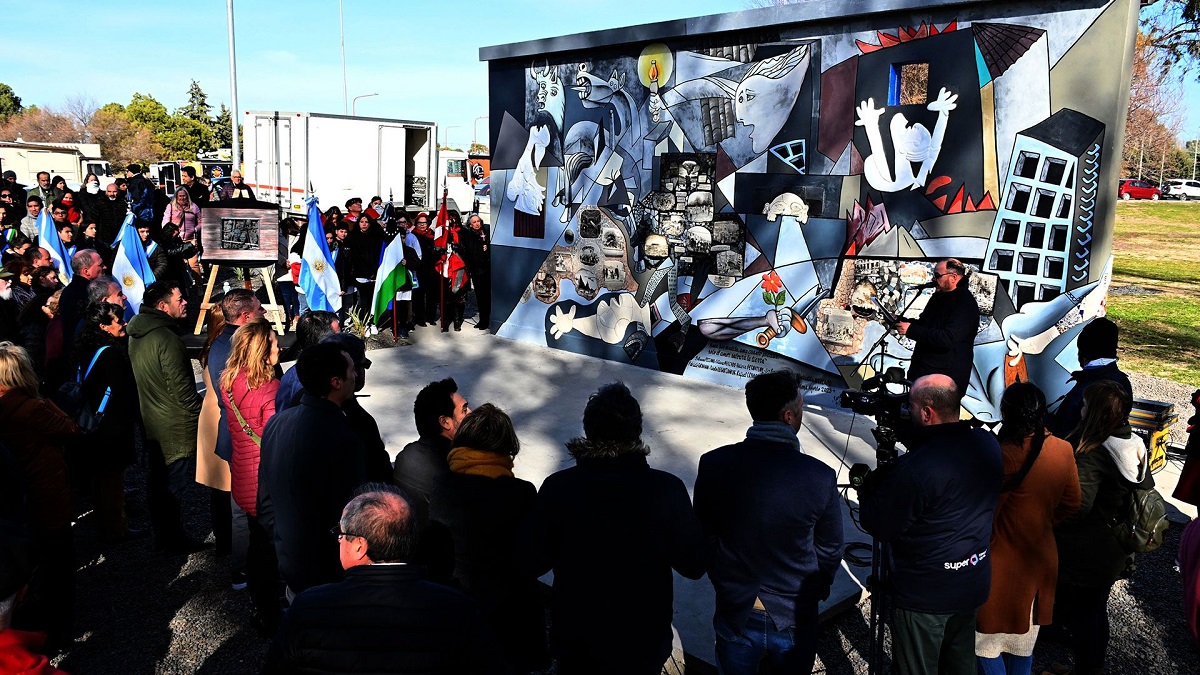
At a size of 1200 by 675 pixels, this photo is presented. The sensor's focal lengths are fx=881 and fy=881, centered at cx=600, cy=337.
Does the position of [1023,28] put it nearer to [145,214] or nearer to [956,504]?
[956,504]

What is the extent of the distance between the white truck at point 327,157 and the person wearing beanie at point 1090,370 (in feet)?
60.7

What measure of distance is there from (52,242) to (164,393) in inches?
325

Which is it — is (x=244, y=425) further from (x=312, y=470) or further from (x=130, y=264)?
(x=130, y=264)

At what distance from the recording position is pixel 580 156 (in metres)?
11.6

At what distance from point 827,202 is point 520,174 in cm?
486

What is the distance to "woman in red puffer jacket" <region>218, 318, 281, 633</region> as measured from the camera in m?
4.71

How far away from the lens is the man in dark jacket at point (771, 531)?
323 cm

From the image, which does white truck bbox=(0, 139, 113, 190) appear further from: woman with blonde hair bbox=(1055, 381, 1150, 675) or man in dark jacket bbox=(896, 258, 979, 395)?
woman with blonde hair bbox=(1055, 381, 1150, 675)

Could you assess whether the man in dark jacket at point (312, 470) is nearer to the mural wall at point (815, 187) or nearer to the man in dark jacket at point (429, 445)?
the man in dark jacket at point (429, 445)

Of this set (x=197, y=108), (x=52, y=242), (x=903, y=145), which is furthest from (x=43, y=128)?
(x=903, y=145)

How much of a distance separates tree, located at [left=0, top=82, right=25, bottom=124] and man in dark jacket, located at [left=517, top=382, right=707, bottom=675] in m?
90.1

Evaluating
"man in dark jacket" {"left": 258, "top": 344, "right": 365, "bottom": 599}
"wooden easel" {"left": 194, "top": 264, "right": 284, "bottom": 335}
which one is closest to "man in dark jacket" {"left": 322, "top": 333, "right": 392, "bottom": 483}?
"man in dark jacket" {"left": 258, "top": 344, "right": 365, "bottom": 599}

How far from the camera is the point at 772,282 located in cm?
982

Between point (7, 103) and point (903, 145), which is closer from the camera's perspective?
point (903, 145)
